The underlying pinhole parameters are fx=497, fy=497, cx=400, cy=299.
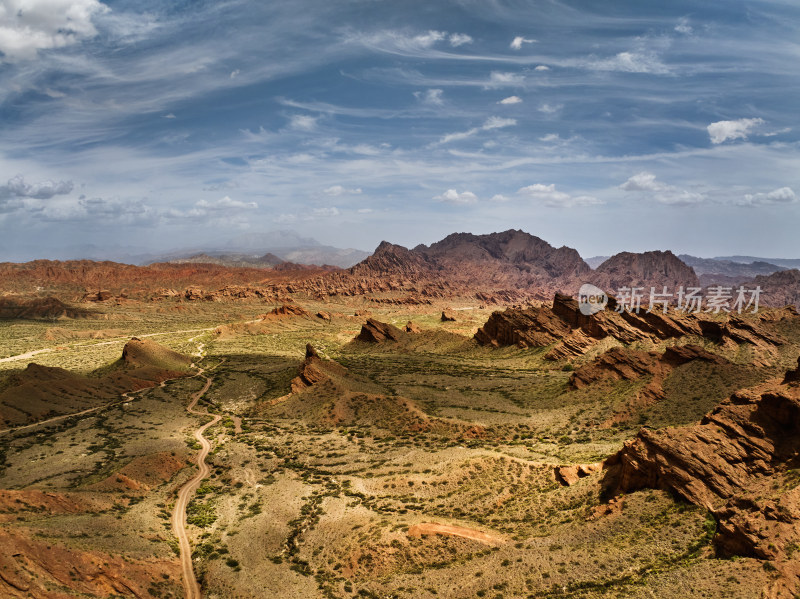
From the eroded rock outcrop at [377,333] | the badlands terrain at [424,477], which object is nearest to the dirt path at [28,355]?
the badlands terrain at [424,477]

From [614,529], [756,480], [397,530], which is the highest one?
[756,480]

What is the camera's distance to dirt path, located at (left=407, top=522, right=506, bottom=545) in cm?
3023

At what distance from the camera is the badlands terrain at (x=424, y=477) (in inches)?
998

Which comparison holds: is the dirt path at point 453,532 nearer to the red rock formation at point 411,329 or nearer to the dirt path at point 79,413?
the dirt path at point 79,413

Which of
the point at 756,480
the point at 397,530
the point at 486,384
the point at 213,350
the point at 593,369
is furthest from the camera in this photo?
the point at 213,350

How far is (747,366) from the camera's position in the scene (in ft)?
204

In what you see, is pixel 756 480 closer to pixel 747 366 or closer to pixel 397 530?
pixel 397 530

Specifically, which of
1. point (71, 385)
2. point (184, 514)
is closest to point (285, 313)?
point (71, 385)

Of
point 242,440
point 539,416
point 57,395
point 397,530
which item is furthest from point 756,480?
point 57,395

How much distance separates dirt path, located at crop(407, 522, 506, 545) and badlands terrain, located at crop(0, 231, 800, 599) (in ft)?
0.40

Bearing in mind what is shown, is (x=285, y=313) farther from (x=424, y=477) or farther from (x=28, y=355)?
(x=424, y=477)

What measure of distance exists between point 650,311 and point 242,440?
71275 mm

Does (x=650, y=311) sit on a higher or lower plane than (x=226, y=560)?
higher

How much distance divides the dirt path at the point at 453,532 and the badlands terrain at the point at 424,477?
12cm
